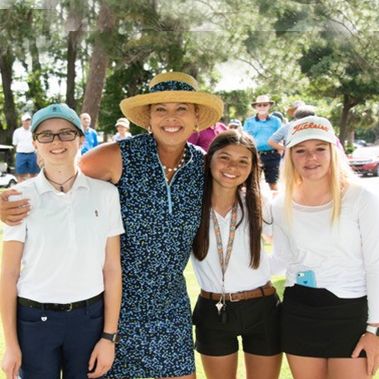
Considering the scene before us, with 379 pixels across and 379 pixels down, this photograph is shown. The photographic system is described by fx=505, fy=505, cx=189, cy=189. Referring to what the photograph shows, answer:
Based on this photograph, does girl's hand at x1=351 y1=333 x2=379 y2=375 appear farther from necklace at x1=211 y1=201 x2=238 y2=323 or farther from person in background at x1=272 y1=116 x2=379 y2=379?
necklace at x1=211 y1=201 x2=238 y2=323

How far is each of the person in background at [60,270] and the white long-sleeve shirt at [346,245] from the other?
0.99 meters

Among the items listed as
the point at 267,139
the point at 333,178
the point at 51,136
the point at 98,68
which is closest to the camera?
the point at 51,136

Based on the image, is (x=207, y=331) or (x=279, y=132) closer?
(x=207, y=331)

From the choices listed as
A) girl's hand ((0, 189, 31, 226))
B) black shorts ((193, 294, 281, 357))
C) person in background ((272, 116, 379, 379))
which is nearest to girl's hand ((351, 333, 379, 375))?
person in background ((272, 116, 379, 379))

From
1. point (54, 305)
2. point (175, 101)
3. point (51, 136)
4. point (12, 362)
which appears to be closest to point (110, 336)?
point (54, 305)

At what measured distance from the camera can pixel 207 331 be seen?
283 centimetres

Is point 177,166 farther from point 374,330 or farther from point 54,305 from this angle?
point 374,330

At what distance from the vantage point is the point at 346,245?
8.42 feet

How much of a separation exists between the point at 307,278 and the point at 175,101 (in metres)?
1.17

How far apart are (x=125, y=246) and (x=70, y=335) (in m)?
0.54

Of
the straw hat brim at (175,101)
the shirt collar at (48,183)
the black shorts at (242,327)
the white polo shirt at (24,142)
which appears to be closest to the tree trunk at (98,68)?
the straw hat brim at (175,101)

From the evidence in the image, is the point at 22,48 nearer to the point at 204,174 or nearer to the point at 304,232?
the point at 204,174

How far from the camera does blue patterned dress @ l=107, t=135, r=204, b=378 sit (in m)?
2.65

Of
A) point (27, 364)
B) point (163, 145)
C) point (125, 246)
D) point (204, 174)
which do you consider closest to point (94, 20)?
point (163, 145)
